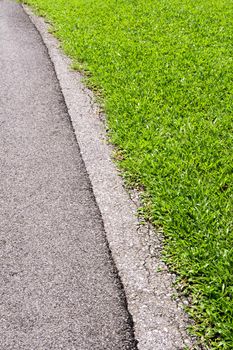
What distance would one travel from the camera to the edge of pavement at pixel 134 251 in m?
2.88

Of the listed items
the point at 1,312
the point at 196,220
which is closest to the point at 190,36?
the point at 196,220

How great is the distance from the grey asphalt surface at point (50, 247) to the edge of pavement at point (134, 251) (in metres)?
0.07

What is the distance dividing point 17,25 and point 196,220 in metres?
7.52

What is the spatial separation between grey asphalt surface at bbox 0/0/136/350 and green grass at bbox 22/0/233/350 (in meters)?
0.48

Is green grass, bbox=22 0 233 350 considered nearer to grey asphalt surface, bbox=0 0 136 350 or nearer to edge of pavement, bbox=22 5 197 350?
edge of pavement, bbox=22 5 197 350

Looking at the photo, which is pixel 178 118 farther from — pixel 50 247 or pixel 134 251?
pixel 50 247

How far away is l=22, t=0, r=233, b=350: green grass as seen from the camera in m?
3.27

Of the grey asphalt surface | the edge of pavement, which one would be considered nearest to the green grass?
the edge of pavement

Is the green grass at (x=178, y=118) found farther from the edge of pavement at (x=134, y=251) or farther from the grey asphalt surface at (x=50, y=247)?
the grey asphalt surface at (x=50, y=247)

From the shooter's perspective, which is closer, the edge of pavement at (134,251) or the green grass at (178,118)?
the edge of pavement at (134,251)

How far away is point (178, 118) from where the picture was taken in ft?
17.5

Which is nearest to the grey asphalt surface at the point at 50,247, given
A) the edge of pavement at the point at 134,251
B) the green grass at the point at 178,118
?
the edge of pavement at the point at 134,251

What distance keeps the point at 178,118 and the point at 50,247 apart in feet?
7.94

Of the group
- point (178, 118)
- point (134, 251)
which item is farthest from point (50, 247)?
point (178, 118)
